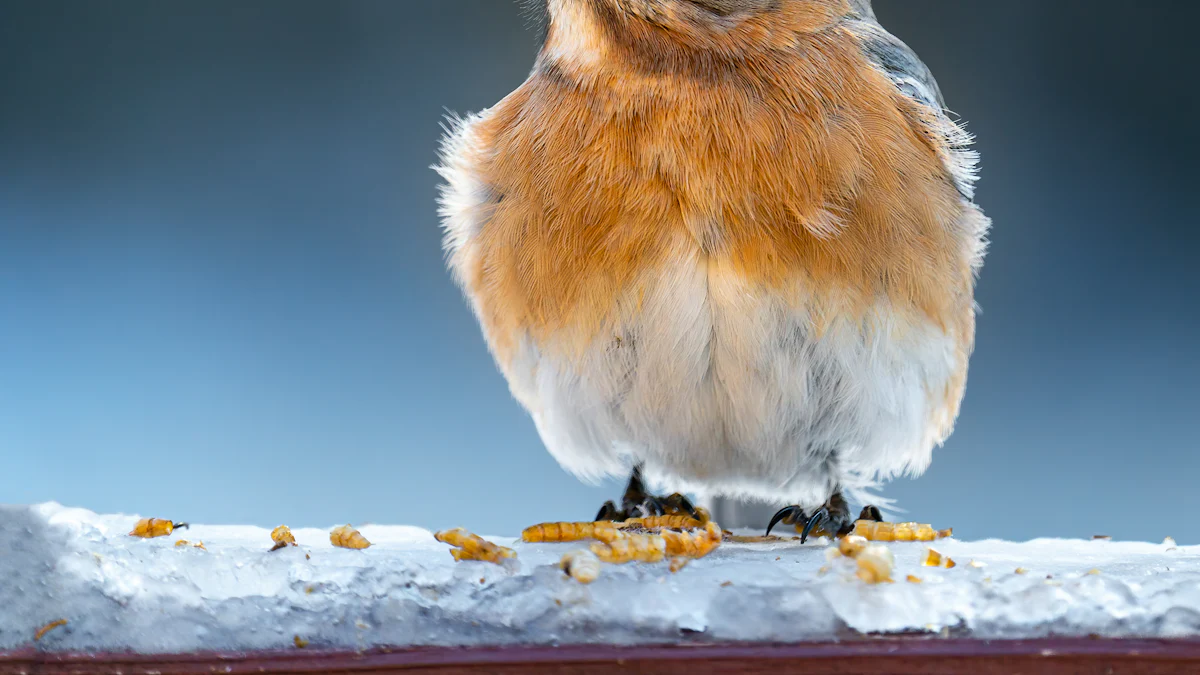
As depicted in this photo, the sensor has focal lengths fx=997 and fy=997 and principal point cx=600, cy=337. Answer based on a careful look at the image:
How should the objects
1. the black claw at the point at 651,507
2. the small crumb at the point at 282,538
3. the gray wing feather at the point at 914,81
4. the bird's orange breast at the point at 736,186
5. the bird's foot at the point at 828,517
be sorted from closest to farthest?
the small crumb at the point at 282,538 < the bird's orange breast at the point at 736,186 < the gray wing feather at the point at 914,81 < the bird's foot at the point at 828,517 < the black claw at the point at 651,507

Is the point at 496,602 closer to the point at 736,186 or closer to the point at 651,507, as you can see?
the point at 736,186

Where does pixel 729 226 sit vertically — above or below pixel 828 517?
above

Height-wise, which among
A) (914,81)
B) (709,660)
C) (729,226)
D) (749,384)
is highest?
(914,81)

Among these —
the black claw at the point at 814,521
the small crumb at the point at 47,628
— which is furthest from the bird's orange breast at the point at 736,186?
the small crumb at the point at 47,628

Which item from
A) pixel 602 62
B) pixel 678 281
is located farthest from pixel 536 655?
pixel 602 62

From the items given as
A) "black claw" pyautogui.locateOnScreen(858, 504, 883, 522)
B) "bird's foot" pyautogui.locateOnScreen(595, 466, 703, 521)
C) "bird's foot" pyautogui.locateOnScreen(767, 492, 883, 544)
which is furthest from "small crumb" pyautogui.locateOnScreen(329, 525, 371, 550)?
"black claw" pyautogui.locateOnScreen(858, 504, 883, 522)

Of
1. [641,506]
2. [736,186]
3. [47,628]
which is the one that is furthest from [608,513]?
[47,628]

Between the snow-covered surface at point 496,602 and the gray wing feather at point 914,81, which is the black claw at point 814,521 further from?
the gray wing feather at point 914,81

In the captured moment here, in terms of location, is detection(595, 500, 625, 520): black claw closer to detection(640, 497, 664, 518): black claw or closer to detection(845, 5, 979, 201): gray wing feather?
detection(640, 497, 664, 518): black claw
